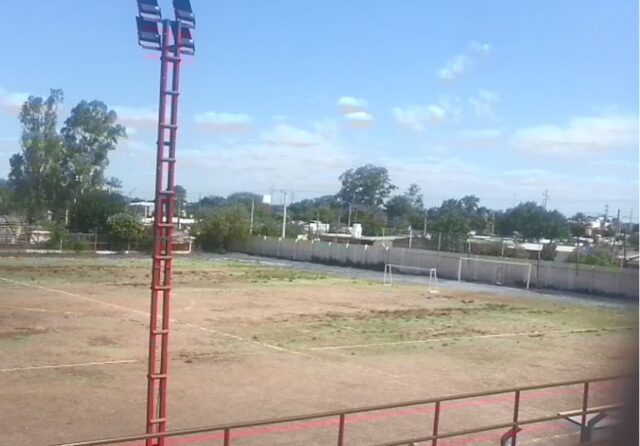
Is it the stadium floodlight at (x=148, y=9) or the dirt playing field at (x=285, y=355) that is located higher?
the stadium floodlight at (x=148, y=9)

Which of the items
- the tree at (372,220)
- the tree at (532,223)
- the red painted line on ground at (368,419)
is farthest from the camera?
the tree at (372,220)

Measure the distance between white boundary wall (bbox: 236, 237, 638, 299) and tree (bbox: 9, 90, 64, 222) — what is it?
12657 millimetres

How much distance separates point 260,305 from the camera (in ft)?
78.0

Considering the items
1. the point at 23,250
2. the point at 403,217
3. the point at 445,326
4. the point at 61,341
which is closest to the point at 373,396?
the point at 61,341

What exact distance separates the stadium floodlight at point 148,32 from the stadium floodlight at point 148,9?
0.03m

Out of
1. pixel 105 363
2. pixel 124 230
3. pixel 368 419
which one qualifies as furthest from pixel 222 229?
pixel 368 419

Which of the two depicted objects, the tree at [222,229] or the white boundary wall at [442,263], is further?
the tree at [222,229]

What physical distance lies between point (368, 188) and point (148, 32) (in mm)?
80805

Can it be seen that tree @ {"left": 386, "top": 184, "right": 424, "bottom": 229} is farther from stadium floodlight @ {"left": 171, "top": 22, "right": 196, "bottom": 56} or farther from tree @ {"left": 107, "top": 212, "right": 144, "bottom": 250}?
stadium floodlight @ {"left": 171, "top": 22, "right": 196, "bottom": 56}

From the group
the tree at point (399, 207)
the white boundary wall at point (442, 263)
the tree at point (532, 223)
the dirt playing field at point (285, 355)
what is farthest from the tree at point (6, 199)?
the tree at point (399, 207)

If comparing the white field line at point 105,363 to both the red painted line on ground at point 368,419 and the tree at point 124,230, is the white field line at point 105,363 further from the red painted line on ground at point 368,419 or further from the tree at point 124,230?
the tree at point 124,230

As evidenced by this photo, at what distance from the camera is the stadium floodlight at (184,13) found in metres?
5.36

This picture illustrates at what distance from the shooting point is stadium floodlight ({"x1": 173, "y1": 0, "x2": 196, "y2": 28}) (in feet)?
17.6

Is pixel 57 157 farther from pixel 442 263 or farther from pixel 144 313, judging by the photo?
pixel 144 313
